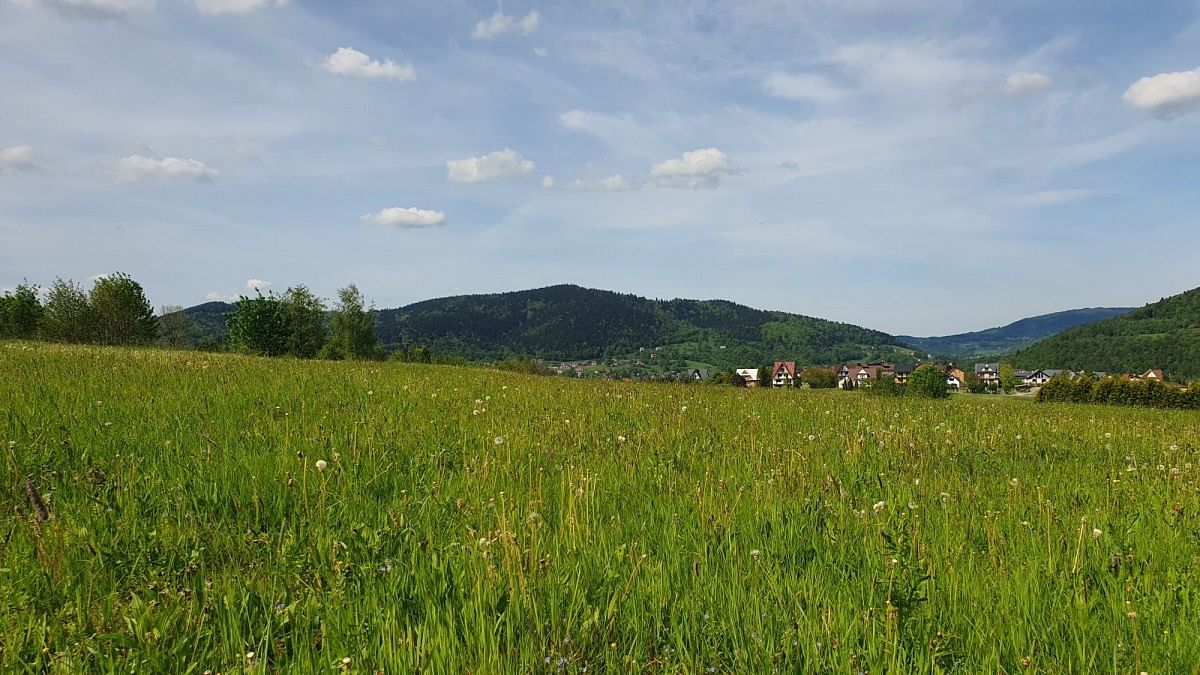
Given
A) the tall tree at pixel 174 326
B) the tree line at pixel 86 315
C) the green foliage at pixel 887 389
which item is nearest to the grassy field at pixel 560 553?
the green foliage at pixel 887 389

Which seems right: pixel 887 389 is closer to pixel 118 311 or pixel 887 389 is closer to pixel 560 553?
pixel 560 553

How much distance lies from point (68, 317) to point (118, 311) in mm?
9945

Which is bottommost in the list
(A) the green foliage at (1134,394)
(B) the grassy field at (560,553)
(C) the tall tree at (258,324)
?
(A) the green foliage at (1134,394)

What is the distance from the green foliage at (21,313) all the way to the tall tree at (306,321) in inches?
1028

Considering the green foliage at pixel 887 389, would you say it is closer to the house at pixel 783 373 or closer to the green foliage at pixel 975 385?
the green foliage at pixel 975 385

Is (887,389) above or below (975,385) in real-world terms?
above

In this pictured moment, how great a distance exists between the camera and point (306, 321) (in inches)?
3802

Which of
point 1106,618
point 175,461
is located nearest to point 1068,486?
point 1106,618

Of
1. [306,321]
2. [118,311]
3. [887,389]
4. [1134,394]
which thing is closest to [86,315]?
[118,311]

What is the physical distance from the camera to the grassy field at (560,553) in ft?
7.52

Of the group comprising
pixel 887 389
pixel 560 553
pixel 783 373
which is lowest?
pixel 783 373

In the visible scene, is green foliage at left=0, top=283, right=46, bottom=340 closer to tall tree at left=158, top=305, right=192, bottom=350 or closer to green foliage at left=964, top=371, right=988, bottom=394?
tall tree at left=158, top=305, right=192, bottom=350

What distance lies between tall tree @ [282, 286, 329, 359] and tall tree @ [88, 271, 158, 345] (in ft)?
74.8

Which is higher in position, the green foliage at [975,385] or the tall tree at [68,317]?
the tall tree at [68,317]
